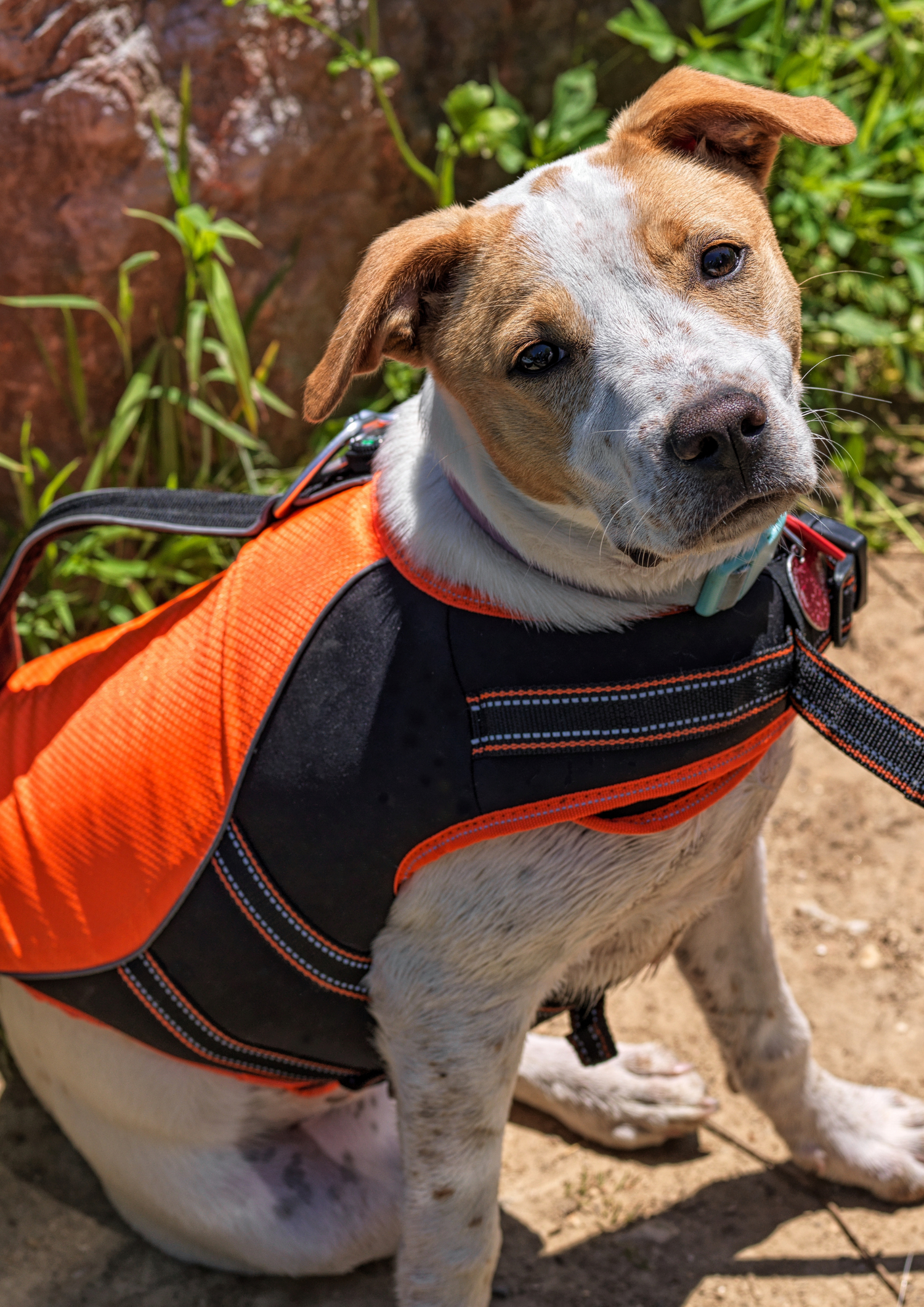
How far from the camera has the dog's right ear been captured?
5.90 ft

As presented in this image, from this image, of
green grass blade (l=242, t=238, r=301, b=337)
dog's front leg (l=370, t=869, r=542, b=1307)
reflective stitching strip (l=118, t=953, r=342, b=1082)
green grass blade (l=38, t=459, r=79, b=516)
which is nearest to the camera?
dog's front leg (l=370, t=869, r=542, b=1307)

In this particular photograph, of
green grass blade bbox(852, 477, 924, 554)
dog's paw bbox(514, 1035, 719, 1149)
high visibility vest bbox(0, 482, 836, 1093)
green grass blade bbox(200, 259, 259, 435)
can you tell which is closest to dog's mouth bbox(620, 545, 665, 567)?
high visibility vest bbox(0, 482, 836, 1093)

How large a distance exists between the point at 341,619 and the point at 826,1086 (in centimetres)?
167

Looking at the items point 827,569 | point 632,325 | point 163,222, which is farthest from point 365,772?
point 163,222

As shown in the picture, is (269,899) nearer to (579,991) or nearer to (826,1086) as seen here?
(579,991)

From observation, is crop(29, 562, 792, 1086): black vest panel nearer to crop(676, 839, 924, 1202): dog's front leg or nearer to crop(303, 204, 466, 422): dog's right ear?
crop(303, 204, 466, 422): dog's right ear

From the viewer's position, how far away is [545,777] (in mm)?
1793

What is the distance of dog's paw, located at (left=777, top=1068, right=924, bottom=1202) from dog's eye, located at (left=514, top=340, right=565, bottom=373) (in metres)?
1.79

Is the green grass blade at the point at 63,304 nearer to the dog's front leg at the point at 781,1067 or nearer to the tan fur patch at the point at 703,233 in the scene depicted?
the tan fur patch at the point at 703,233

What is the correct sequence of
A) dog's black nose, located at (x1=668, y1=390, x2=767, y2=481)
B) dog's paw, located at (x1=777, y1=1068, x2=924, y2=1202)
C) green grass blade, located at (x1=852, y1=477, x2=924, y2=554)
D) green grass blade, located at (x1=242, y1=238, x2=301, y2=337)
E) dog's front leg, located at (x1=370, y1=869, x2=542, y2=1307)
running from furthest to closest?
green grass blade, located at (x1=852, y1=477, x2=924, y2=554) → green grass blade, located at (x1=242, y1=238, x2=301, y2=337) → dog's paw, located at (x1=777, y1=1068, x2=924, y2=1202) → dog's front leg, located at (x1=370, y1=869, x2=542, y2=1307) → dog's black nose, located at (x1=668, y1=390, x2=767, y2=481)

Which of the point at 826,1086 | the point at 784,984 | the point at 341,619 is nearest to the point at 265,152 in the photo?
the point at 341,619

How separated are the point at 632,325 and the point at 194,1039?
1.47 metres

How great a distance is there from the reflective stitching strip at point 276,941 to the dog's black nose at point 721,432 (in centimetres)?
101

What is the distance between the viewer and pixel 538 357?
180 centimetres
